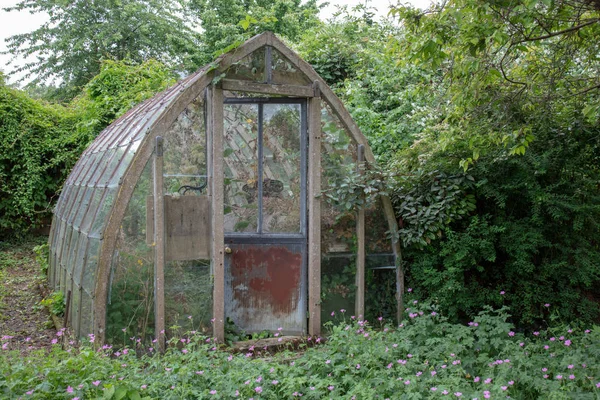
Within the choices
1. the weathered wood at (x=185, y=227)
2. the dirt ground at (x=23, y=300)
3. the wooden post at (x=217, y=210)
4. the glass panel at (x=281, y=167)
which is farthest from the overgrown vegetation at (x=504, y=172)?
the dirt ground at (x=23, y=300)

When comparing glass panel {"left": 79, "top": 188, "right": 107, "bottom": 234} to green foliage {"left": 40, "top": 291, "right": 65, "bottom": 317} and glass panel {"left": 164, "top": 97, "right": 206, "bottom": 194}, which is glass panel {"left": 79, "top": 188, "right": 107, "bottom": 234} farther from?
green foliage {"left": 40, "top": 291, "right": 65, "bottom": 317}

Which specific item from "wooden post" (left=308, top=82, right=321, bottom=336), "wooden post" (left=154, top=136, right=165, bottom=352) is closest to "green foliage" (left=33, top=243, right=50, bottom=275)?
"wooden post" (left=154, top=136, right=165, bottom=352)

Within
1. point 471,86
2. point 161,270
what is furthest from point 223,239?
point 471,86

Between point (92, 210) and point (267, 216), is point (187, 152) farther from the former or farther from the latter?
point (92, 210)

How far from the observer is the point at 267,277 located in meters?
6.09

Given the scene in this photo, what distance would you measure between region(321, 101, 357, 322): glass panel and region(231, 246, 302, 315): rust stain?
0.35 meters

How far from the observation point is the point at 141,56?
2200cm

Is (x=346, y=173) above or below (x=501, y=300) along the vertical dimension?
above

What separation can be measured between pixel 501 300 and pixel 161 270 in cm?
366

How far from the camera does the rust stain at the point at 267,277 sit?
6051mm

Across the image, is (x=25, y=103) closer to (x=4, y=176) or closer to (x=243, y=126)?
(x=4, y=176)

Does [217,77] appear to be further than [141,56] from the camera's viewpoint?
No

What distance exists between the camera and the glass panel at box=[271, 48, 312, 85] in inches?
227

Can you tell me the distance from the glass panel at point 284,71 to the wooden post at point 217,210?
66 centimetres
